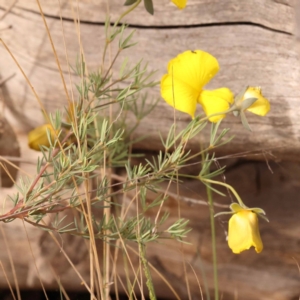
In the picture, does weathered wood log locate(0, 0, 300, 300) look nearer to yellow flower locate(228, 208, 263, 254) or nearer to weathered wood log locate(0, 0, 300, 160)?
weathered wood log locate(0, 0, 300, 160)

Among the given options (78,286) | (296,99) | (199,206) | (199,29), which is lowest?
(78,286)

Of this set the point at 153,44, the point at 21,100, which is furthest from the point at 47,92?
the point at 153,44

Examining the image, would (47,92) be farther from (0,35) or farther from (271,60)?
(271,60)

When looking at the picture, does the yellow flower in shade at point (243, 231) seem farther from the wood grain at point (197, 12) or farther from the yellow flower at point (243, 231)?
the wood grain at point (197, 12)

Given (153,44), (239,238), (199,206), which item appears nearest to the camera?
(239,238)

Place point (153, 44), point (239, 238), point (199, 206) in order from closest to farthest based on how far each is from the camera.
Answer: point (239, 238) → point (153, 44) → point (199, 206)

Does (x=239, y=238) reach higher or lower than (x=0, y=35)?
lower

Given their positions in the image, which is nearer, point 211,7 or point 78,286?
point 211,7

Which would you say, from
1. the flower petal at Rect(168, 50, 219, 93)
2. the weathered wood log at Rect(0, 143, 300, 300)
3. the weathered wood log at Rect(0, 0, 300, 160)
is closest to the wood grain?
the weathered wood log at Rect(0, 0, 300, 160)
